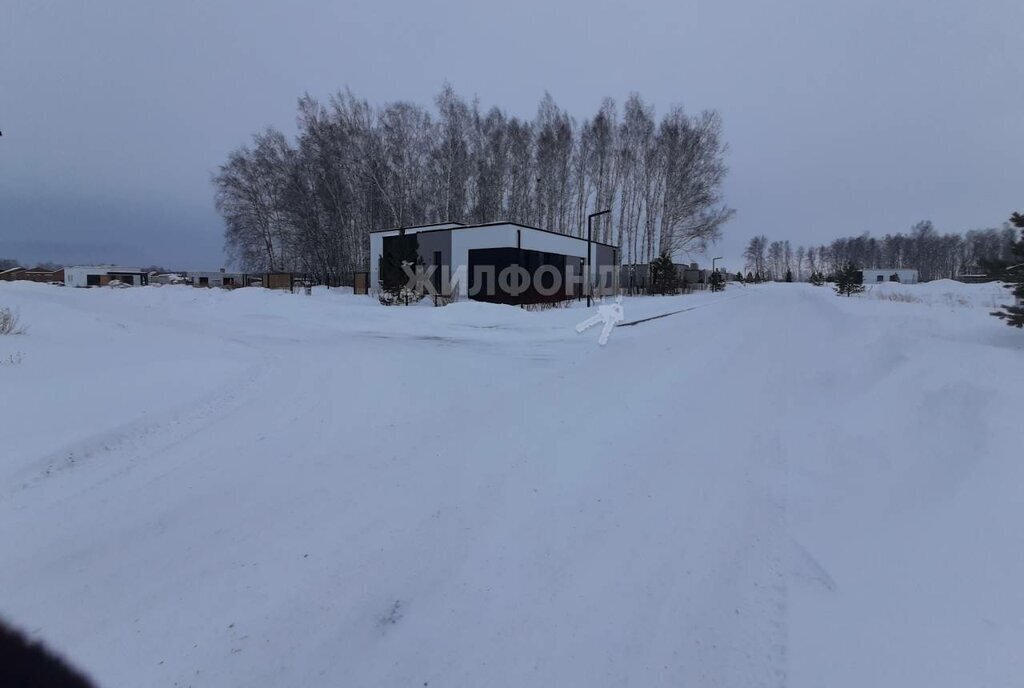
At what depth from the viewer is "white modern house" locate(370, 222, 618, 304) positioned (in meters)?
25.0

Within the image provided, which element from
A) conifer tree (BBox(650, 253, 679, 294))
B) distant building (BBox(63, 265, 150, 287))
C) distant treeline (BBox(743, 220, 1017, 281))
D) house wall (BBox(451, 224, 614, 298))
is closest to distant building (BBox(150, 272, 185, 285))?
distant building (BBox(63, 265, 150, 287))

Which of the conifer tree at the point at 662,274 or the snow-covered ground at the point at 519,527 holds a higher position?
the conifer tree at the point at 662,274

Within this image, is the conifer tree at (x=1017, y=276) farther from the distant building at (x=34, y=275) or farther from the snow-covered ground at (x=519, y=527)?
the distant building at (x=34, y=275)

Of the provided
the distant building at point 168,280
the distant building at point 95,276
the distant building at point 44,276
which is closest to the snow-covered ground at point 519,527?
the distant building at point 168,280

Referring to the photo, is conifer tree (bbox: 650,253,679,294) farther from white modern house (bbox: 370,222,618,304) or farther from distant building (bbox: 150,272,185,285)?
distant building (bbox: 150,272,185,285)

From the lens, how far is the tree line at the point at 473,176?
36.2m

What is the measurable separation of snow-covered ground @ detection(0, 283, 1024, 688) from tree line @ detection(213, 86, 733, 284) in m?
32.9

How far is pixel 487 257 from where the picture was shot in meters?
25.6

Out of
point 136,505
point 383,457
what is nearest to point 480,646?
point 383,457

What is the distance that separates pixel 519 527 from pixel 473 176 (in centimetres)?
3806

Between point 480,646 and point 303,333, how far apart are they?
11.4 meters

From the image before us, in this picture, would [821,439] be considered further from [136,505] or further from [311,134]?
[311,134]

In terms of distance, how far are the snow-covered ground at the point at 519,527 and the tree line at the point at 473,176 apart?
32923mm

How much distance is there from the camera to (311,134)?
36219 millimetres
